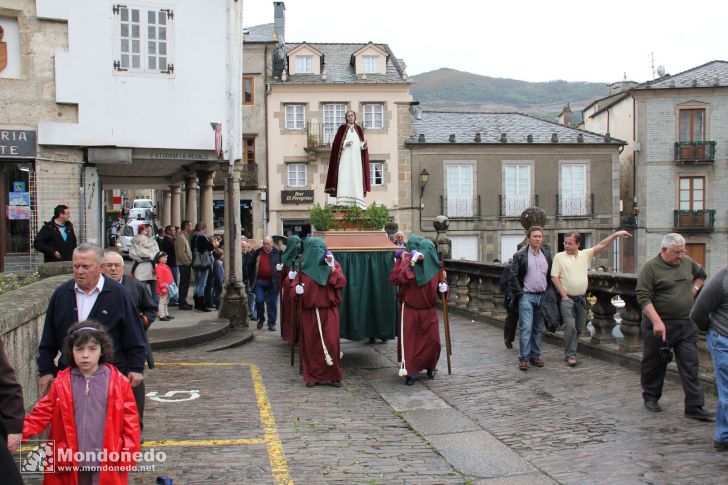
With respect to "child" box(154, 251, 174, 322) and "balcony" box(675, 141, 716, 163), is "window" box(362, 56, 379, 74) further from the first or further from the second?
"child" box(154, 251, 174, 322)

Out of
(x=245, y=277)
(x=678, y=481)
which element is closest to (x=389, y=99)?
(x=245, y=277)

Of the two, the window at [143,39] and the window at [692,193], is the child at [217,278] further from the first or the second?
the window at [692,193]

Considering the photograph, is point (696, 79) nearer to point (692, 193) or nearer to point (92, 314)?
point (692, 193)

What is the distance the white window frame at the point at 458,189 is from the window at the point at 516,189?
1.73m

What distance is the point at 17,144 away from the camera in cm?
1336

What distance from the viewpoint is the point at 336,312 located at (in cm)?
934

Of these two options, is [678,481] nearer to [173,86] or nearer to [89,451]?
[89,451]

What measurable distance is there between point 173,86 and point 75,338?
10.5 metres

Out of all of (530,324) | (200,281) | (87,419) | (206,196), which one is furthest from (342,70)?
(87,419)

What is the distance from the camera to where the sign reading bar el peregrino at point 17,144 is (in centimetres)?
1327

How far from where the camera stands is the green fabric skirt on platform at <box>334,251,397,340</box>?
34.9 feet

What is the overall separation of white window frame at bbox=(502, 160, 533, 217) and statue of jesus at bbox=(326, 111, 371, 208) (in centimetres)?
2655

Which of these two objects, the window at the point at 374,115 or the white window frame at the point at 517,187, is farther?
the white window frame at the point at 517,187

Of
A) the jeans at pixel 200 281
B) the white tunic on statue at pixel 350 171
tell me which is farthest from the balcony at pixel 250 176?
the white tunic on statue at pixel 350 171
